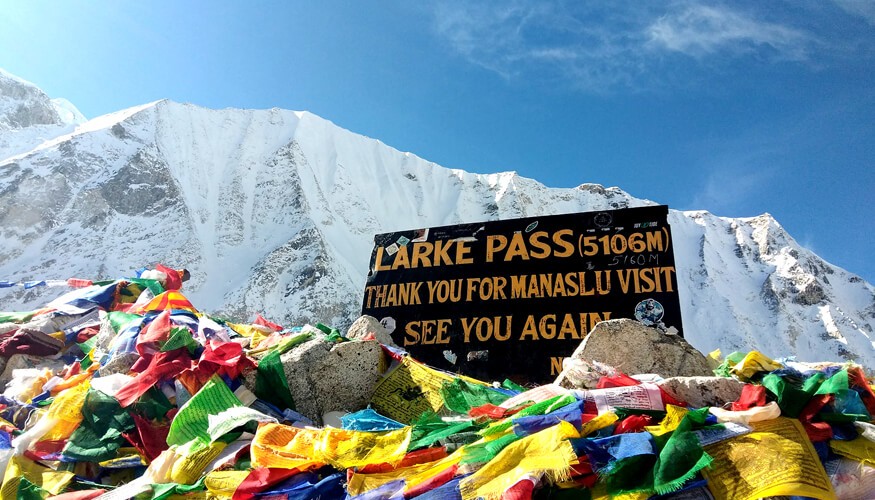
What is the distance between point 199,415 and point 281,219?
328 ft

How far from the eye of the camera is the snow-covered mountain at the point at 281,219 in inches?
3317

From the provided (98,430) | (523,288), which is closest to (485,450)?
(98,430)

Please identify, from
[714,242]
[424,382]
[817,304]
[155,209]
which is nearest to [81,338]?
[424,382]

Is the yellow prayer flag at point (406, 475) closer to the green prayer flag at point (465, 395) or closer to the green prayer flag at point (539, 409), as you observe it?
the green prayer flag at point (539, 409)

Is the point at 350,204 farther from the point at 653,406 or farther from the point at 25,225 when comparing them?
the point at 653,406

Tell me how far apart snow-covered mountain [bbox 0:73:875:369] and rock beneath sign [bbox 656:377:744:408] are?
7525cm

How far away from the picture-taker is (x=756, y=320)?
327ft

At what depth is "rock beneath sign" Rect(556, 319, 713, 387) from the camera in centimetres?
423

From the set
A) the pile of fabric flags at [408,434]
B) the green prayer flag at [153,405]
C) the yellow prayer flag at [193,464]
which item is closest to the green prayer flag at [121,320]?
the pile of fabric flags at [408,434]

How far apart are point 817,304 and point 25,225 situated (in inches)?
5034

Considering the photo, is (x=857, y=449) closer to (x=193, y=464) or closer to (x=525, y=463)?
(x=525, y=463)

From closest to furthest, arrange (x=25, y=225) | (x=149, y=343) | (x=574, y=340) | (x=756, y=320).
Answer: (x=149, y=343) → (x=574, y=340) → (x=25, y=225) → (x=756, y=320)

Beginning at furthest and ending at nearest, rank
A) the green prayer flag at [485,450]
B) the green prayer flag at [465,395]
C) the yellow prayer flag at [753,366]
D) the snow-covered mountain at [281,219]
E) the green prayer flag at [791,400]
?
the snow-covered mountain at [281,219] < the green prayer flag at [465,395] < the yellow prayer flag at [753,366] < the green prayer flag at [791,400] < the green prayer flag at [485,450]

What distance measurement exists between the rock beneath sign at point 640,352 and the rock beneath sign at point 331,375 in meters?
1.52
